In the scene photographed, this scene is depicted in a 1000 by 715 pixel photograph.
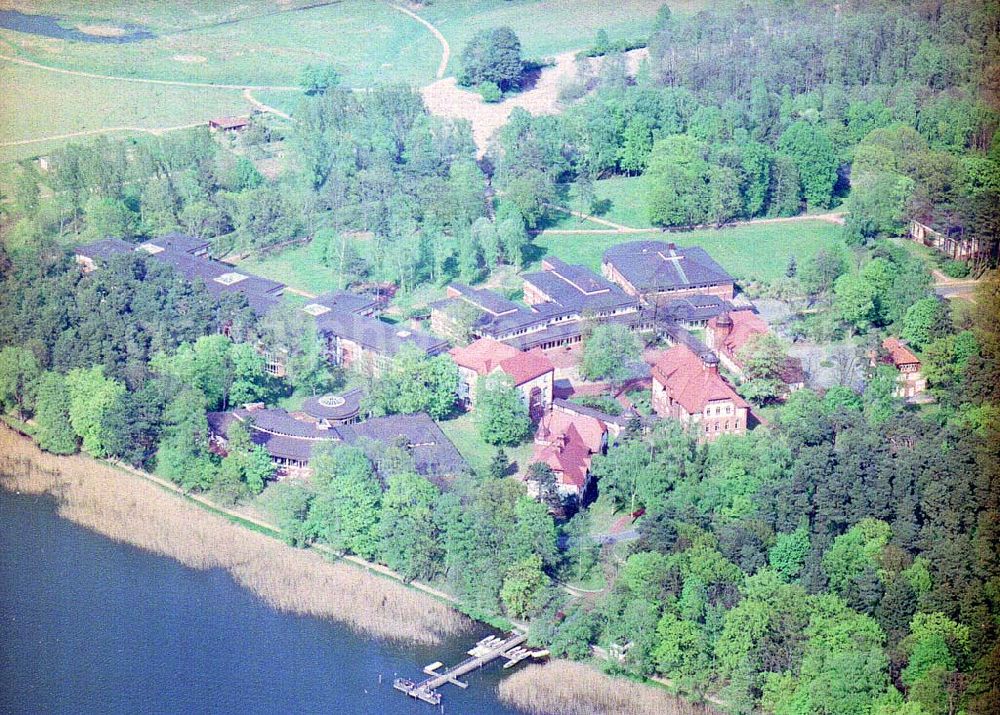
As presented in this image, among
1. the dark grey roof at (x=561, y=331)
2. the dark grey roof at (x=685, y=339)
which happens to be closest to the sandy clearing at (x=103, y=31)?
the dark grey roof at (x=561, y=331)

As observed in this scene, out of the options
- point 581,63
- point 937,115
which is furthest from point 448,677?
point 581,63

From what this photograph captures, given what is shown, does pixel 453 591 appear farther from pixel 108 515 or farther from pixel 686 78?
pixel 686 78

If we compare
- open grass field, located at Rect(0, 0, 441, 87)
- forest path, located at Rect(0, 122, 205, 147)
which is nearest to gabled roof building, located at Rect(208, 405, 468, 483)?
forest path, located at Rect(0, 122, 205, 147)

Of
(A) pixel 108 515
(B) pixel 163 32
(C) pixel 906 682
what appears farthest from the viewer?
(B) pixel 163 32

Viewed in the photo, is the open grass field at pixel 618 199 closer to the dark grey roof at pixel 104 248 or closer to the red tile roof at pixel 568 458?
the dark grey roof at pixel 104 248

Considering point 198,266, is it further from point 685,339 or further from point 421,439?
point 685,339

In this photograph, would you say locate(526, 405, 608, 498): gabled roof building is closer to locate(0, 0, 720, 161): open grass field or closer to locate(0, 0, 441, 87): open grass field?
locate(0, 0, 720, 161): open grass field
